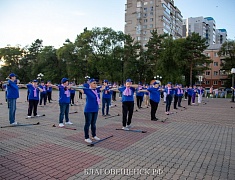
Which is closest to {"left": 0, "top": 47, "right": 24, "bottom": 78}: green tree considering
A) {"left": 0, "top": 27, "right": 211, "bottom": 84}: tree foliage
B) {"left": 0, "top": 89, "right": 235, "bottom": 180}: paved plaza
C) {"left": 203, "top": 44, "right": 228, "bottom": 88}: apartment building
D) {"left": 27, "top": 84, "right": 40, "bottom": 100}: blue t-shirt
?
{"left": 0, "top": 27, "right": 211, "bottom": 84}: tree foliage

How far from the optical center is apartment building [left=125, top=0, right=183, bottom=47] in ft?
267

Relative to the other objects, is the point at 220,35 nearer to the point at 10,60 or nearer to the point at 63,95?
the point at 10,60

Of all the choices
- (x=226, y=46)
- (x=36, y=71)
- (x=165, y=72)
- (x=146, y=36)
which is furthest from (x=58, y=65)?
(x=226, y=46)

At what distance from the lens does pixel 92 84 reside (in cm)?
680

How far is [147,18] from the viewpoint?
278 ft

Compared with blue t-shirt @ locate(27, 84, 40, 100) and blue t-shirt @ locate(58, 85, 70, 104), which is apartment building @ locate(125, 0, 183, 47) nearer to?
blue t-shirt @ locate(27, 84, 40, 100)

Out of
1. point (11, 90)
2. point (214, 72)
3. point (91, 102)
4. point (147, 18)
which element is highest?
point (147, 18)

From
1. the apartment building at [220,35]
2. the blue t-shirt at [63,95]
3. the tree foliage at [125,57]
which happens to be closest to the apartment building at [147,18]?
the tree foliage at [125,57]

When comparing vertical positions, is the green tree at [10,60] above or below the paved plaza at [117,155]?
above

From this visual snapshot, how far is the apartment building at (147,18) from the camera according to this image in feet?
267

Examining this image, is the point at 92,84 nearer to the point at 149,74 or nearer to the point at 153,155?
the point at 153,155

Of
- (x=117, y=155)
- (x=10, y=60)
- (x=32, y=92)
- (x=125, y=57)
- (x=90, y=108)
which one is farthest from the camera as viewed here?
(x=10, y=60)

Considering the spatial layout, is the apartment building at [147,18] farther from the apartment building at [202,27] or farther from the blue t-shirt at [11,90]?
the blue t-shirt at [11,90]

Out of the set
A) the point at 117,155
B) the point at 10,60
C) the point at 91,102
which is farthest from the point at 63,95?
the point at 10,60
